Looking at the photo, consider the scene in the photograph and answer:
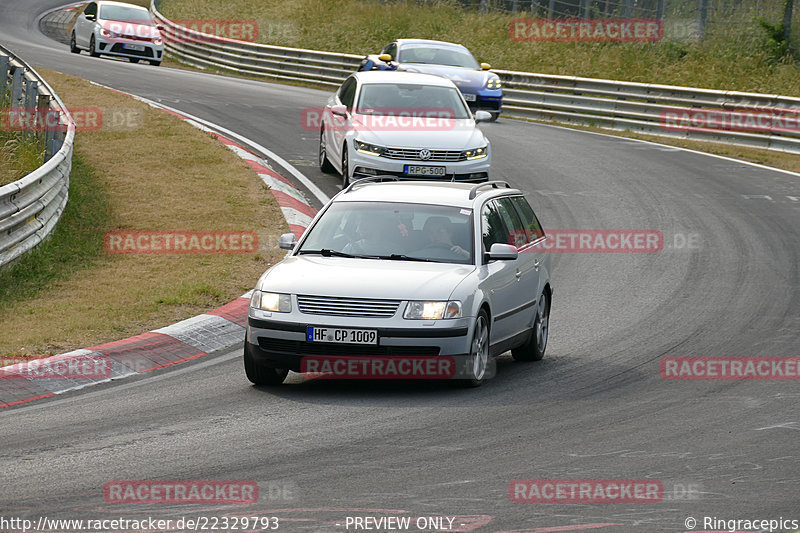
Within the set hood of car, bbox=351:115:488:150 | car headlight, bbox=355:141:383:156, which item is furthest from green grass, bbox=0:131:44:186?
hood of car, bbox=351:115:488:150

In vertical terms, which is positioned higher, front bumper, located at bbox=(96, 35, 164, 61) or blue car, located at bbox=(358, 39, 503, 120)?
blue car, located at bbox=(358, 39, 503, 120)

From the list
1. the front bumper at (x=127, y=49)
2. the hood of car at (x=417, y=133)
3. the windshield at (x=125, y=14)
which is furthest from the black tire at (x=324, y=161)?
the windshield at (x=125, y=14)

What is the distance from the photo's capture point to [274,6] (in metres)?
47.8

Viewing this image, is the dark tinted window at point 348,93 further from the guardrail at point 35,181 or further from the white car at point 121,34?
the white car at point 121,34

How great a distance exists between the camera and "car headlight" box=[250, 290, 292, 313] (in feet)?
30.4

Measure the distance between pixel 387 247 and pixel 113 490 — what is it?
3.98 m

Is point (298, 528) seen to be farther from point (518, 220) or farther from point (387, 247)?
point (518, 220)

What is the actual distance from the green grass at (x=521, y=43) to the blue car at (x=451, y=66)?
27.0ft

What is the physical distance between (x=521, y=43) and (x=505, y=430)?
31.2 meters

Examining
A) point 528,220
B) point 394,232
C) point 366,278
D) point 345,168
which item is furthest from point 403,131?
point 366,278

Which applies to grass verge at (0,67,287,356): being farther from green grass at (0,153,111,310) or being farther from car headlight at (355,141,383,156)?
car headlight at (355,141,383,156)

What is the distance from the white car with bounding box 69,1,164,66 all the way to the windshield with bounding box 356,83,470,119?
20.1 meters

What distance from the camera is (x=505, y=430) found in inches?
322

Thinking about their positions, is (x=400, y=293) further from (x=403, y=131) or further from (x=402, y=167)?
(x=403, y=131)
